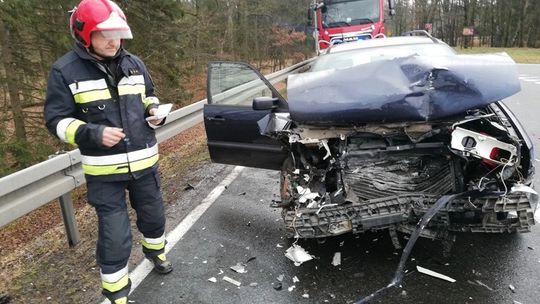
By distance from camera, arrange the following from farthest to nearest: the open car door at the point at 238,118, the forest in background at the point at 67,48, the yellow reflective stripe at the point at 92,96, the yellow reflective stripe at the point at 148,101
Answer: the forest in background at the point at 67,48, the open car door at the point at 238,118, the yellow reflective stripe at the point at 148,101, the yellow reflective stripe at the point at 92,96

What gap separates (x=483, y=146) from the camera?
2.85 meters

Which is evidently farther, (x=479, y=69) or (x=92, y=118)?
(x=479, y=69)

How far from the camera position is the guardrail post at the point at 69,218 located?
359 centimetres

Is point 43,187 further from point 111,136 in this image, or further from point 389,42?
point 389,42

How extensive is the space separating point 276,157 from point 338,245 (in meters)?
1.28

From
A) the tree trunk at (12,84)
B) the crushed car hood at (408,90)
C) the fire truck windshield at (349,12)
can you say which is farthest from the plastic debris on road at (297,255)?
the fire truck windshield at (349,12)

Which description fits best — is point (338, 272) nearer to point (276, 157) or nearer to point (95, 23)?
point (276, 157)

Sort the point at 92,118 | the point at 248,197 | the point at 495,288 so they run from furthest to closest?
the point at 248,197 → the point at 495,288 → the point at 92,118

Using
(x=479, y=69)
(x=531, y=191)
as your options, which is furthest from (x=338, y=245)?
(x=479, y=69)

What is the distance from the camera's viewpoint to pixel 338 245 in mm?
3623

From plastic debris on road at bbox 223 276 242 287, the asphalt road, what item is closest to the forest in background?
the asphalt road

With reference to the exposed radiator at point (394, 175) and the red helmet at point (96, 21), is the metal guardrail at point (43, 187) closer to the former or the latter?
the red helmet at point (96, 21)

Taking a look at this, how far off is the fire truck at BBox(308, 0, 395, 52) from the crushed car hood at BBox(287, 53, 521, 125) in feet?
37.1

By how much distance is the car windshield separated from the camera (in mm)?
5004
